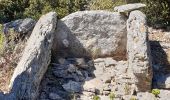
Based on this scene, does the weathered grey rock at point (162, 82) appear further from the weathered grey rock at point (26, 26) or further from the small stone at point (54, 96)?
the weathered grey rock at point (26, 26)

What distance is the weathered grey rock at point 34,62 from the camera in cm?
765

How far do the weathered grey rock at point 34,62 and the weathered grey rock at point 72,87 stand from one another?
543 millimetres

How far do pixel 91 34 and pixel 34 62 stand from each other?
7.18 feet

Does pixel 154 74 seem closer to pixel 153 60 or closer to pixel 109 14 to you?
pixel 153 60

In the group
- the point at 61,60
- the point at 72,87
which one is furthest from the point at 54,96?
the point at 61,60

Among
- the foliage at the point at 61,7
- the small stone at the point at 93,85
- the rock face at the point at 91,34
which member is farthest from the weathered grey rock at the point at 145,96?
the foliage at the point at 61,7

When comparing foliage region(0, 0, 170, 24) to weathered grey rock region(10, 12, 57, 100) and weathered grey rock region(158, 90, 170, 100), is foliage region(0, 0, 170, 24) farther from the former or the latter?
weathered grey rock region(158, 90, 170, 100)

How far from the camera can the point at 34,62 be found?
8.39 m

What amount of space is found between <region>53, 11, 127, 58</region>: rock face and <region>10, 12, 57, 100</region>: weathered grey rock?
424mm

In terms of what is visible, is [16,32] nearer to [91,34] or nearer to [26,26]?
[26,26]

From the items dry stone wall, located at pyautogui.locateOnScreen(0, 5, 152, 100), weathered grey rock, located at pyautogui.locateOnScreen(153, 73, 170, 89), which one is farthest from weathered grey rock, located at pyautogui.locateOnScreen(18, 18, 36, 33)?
weathered grey rock, located at pyautogui.locateOnScreen(153, 73, 170, 89)

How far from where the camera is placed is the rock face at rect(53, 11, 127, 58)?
10.1 metres

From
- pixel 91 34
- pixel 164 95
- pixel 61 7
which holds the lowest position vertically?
pixel 164 95

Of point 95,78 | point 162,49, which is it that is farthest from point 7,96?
point 162,49
